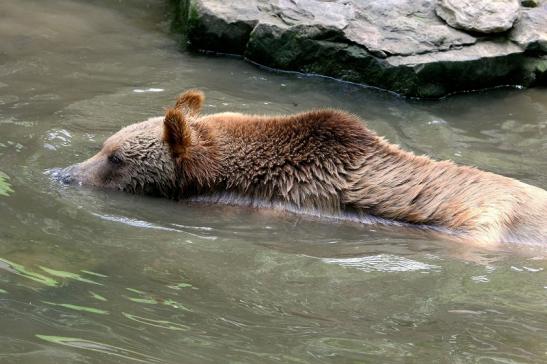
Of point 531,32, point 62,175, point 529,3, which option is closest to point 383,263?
point 62,175

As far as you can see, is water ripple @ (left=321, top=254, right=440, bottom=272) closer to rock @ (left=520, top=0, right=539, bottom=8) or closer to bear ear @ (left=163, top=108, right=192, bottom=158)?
bear ear @ (left=163, top=108, right=192, bottom=158)

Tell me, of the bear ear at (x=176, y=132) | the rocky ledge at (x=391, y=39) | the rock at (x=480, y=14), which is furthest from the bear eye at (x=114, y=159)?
the rock at (x=480, y=14)

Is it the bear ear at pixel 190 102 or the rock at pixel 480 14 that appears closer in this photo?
the bear ear at pixel 190 102

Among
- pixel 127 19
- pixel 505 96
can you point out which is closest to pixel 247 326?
pixel 505 96

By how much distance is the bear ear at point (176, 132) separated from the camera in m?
7.94

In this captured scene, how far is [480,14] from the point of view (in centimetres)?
1243

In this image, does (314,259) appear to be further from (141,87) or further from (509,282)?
(141,87)

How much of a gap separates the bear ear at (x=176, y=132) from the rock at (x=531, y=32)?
21.6 ft

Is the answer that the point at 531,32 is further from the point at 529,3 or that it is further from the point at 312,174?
the point at 312,174

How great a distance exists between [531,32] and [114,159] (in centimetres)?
737

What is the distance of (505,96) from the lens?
12.2 meters

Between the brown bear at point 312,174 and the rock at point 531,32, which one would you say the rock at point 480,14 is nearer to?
the rock at point 531,32

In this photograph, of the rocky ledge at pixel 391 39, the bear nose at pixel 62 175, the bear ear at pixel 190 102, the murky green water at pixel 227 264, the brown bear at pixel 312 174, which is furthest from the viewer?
the rocky ledge at pixel 391 39

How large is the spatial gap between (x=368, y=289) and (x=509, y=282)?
129 cm
